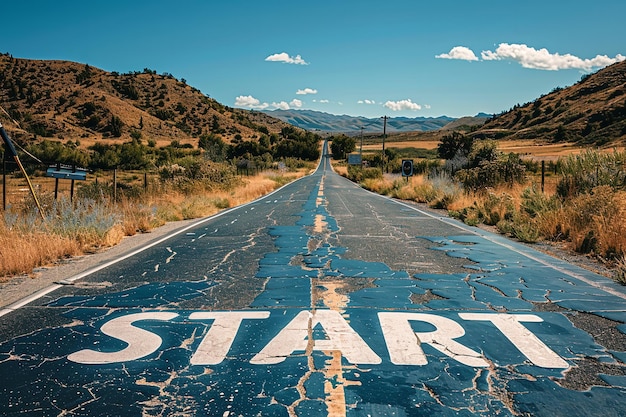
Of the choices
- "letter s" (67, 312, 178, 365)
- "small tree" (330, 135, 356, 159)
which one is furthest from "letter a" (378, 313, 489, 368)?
"small tree" (330, 135, 356, 159)

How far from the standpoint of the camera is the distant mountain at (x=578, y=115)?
283ft

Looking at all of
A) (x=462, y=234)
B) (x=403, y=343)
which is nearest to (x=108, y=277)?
(x=403, y=343)

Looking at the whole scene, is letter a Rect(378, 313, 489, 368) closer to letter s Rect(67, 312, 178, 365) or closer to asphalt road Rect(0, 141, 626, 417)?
asphalt road Rect(0, 141, 626, 417)

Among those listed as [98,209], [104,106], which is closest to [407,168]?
[98,209]

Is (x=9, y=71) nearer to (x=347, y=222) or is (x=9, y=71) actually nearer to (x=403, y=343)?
(x=347, y=222)

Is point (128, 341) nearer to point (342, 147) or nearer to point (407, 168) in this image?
point (407, 168)

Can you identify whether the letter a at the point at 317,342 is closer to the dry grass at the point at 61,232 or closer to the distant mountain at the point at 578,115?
the dry grass at the point at 61,232

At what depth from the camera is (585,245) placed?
11.0m

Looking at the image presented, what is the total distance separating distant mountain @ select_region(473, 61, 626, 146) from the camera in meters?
86.1

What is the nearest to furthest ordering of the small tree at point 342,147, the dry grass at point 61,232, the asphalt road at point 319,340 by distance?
1. the asphalt road at point 319,340
2. the dry grass at point 61,232
3. the small tree at point 342,147

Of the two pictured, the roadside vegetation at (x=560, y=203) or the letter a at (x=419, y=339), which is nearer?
the letter a at (x=419, y=339)

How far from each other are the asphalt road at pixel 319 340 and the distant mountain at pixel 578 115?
74481 millimetres

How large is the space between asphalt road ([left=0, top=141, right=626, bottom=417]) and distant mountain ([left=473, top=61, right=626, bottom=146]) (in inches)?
2932

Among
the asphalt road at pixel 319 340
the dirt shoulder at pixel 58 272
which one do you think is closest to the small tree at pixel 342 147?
the dirt shoulder at pixel 58 272
